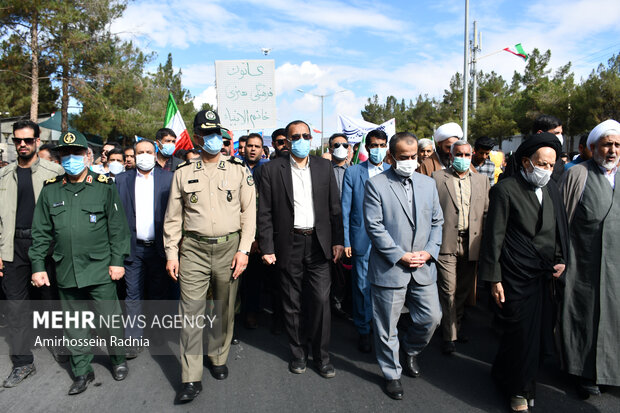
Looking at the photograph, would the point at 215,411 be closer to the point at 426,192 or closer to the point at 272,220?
the point at 272,220

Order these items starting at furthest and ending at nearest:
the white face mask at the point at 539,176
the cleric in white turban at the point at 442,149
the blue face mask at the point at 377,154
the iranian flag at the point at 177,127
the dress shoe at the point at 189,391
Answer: the iranian flag at the point at 177,127, the cleric in white turban at the point at 442,149, the blue face mask at the point at 377,154, the dress shoe at the point at 189,391, the white face mask at the point at 539,176

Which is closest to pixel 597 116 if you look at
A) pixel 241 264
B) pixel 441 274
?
pixel 441 274

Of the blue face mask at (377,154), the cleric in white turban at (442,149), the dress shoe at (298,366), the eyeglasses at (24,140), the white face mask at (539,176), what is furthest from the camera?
the cleric in white turban at (442,149)

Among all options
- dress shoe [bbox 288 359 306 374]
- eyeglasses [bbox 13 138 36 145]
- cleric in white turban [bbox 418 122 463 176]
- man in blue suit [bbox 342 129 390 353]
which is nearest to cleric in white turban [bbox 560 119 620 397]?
cleric in white turban [bbox 418 122 463 176]

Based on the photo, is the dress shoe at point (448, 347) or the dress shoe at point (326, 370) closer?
the dress shoe at point (326, 370)

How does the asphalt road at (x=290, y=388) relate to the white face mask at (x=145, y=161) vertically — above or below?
below

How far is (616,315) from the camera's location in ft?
11.0

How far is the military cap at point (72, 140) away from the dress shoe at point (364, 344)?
317cm

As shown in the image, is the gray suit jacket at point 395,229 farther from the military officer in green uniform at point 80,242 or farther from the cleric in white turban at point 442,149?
the military officer in green uniform at point 80,242

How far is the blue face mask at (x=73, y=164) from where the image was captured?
11.7 ft

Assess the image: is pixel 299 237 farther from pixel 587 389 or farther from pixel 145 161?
Answer: pixel 587 389

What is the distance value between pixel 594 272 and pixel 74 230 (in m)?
4.29

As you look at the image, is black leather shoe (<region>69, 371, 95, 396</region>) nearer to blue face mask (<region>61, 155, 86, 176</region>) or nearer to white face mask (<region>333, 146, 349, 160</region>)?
blue face mask (<region>61, 155, 86, 176</region>)

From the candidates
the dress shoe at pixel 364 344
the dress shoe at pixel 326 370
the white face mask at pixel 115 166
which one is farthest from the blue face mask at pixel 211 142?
the white face mask at pixel 115 166
